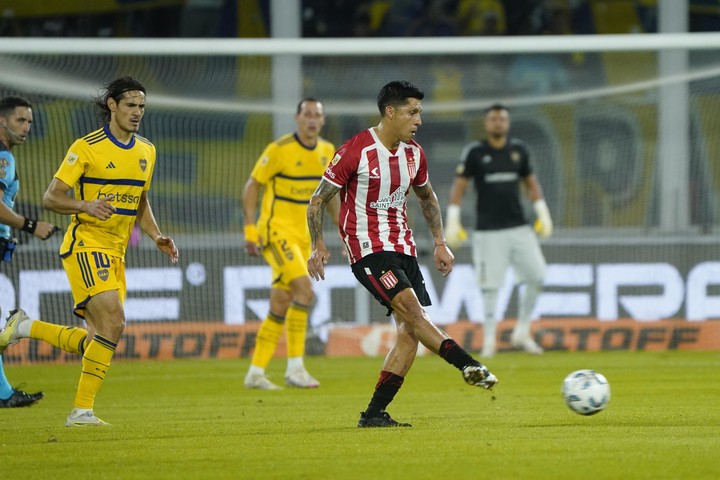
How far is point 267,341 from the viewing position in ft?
35.6

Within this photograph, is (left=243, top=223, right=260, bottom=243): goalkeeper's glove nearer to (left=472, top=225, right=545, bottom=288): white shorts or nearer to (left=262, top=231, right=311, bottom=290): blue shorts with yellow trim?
(left=262, top=231, right=311, bottom=290): blue shorts with yellow trim

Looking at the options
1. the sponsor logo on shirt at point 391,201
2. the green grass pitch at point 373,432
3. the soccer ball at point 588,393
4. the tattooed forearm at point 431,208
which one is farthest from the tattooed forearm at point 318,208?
the soccer ball at point 588,393

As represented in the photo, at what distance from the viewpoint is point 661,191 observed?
16062mm

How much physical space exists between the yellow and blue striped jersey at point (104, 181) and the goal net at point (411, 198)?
17.8 ft

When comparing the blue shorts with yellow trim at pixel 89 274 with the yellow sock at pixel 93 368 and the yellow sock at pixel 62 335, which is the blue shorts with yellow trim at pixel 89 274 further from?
the yellow sock at pixel 62 335

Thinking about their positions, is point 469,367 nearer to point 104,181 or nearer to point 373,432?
point 373,432

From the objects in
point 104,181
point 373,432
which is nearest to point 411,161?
point 373,432

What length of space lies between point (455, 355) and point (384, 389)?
70cm

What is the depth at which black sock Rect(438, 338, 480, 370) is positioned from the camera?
6871 mm

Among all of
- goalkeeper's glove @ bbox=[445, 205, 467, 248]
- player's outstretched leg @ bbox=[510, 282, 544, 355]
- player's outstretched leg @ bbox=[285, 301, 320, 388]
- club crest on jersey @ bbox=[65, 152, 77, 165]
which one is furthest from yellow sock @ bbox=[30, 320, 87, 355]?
player's outstretched leg @ bbox=[510, 282, 544, 355]

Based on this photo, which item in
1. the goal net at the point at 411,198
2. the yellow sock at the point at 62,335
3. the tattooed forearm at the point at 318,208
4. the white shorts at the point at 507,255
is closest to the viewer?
the tattooed forearm at the point at 318,208

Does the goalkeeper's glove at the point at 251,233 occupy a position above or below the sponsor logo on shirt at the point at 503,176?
below

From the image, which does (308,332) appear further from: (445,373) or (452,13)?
(452,13)

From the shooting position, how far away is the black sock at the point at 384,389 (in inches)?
294
